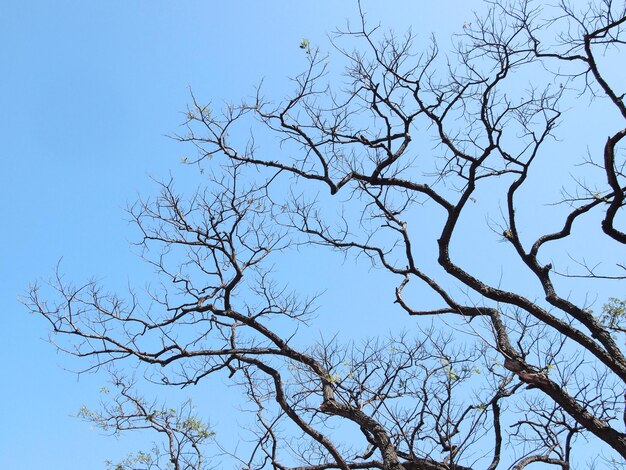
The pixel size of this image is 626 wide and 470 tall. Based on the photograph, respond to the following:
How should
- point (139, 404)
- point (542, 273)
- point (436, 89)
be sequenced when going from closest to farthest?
point (542, 273) → point (436, 89) → point (139, 404)

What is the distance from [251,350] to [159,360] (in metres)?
1.30

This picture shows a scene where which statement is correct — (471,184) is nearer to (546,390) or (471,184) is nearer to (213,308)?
(546,390)

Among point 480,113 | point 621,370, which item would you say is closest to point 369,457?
point 621,370

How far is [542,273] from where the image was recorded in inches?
277

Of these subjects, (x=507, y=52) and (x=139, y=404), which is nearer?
(x=507, y=52)

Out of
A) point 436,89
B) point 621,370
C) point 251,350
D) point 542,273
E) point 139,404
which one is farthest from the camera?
point 139,404

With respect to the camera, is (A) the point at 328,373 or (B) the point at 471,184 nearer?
(B) the point at 471,184

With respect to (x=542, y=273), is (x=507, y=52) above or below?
above

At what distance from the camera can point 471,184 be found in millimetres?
7273

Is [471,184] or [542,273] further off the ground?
[471,184]

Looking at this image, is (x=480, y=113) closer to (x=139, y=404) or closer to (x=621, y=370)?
(x=621, y=370)

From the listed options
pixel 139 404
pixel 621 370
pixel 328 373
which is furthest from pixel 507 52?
pixel 139 404

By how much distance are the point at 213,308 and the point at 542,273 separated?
14.7ft

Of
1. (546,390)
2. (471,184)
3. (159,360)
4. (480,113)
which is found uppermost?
(480,113)
